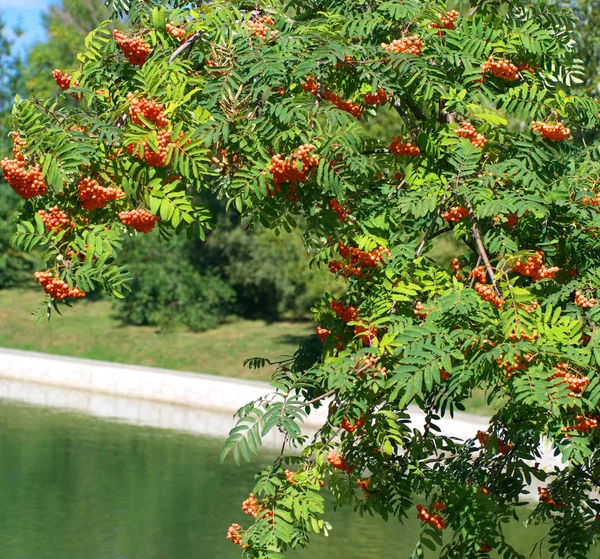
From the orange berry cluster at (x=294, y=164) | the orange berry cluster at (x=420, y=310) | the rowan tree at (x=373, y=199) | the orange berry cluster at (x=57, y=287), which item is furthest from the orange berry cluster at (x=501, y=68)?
the orange berry cluster at (x=57, y=287)

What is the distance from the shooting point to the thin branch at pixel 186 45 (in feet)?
15.4

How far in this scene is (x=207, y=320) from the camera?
24.2 metres

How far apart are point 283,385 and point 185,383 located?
11890 millimetres

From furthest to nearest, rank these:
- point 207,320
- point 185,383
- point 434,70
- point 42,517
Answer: point 207,320, point 185,383, point 42,517, point 434,70

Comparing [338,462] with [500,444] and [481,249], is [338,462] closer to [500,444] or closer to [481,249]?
[500,444]

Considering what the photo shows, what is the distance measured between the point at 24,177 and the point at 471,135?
219 centimetres

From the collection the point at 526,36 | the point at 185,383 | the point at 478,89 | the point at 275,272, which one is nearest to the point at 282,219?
the point at 478,89

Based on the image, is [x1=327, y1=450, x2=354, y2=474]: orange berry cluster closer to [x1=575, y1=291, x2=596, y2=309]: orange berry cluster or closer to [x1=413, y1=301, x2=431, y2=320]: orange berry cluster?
[x1=413, y1=301, x2=431, y2=320]: orange berry cluster

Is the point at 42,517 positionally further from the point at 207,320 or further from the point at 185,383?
the point at 207,320

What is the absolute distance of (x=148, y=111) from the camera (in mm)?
4352

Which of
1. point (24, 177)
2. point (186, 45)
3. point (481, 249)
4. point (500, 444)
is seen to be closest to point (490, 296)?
point (481, 249)

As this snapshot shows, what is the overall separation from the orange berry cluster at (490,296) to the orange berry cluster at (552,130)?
92 cm

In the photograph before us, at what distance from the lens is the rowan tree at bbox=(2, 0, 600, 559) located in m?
4.29

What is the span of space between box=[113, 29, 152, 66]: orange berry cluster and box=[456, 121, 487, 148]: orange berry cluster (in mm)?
1617
